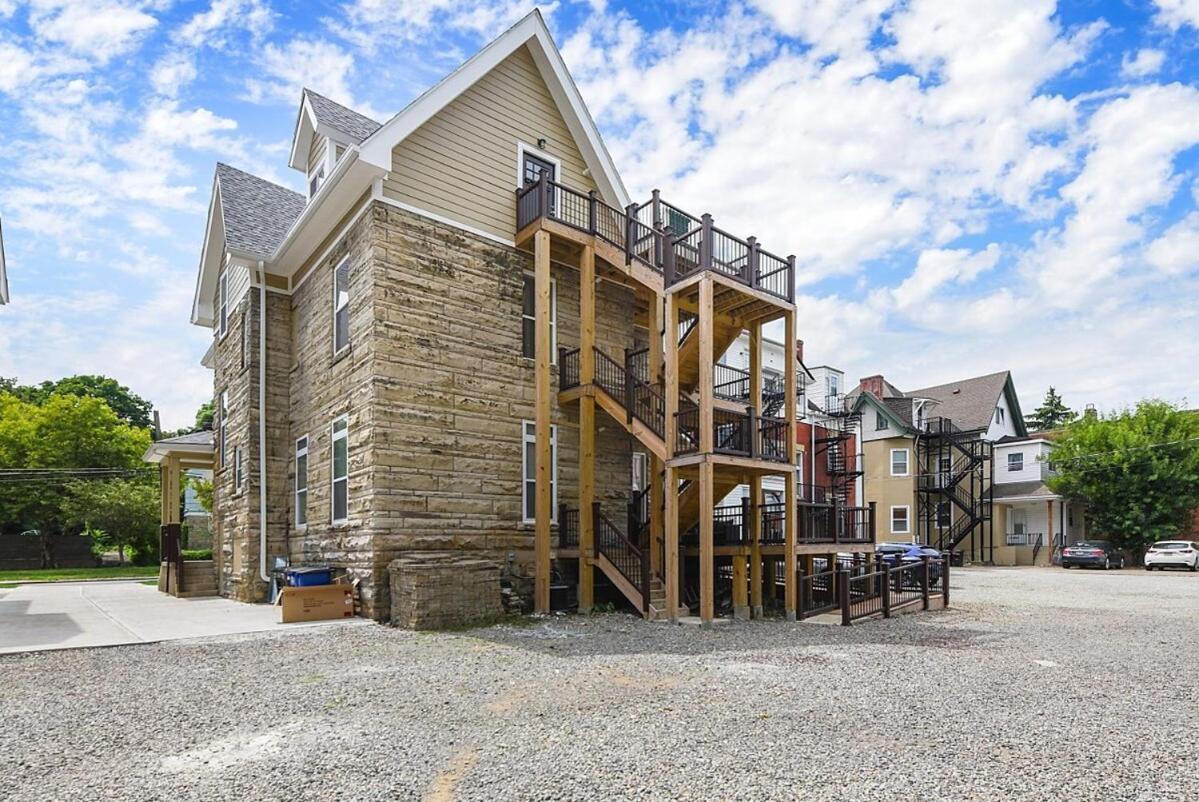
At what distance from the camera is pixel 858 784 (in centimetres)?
453

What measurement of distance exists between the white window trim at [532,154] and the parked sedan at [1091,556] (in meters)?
28.6

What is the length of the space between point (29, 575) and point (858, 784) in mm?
32902

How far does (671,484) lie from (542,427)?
2.55m

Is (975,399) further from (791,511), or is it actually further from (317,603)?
(317,603)

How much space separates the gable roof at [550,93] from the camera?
1255cm

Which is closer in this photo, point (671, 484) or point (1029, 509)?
point (671, 484)

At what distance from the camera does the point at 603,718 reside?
19.6 feet

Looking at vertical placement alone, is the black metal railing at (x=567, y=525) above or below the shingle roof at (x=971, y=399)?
below

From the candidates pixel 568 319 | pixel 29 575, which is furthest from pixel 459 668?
pixel 29 575

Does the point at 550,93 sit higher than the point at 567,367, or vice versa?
the point at 550,93

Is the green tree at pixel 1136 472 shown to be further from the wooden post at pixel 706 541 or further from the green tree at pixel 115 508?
the green tree at pixel 115 508

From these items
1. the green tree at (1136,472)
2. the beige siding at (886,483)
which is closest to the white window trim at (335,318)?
the beige siding at (886,483)

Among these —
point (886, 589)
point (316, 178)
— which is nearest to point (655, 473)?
point (886, 589)

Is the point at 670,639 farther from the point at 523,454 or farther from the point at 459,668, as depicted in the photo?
the point at 523,454
